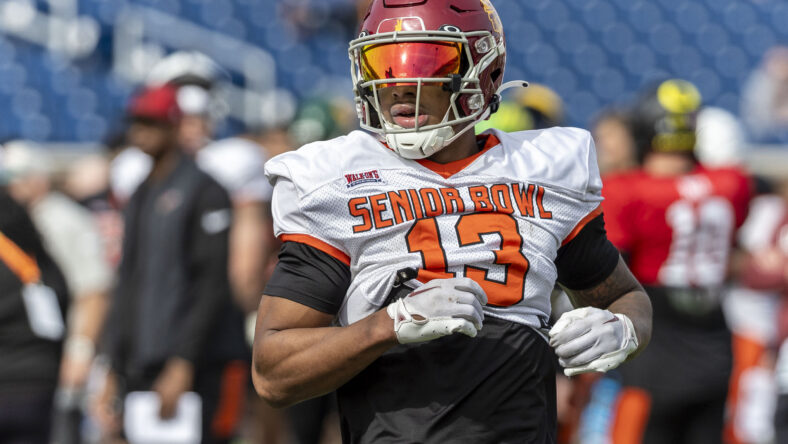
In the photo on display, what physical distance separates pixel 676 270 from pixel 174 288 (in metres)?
2.22

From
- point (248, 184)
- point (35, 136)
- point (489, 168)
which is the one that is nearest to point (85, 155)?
point (35, 136)

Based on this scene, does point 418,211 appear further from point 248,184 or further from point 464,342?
point 248,184

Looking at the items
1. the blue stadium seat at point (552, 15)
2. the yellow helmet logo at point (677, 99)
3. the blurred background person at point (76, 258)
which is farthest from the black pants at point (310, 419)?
the blue stadium seat at point (552, 15)

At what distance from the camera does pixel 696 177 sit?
5316 millimetres

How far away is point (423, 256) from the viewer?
91.0 inches

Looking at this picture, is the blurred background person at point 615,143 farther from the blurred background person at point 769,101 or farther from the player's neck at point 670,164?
the blurred background person at point 769,101

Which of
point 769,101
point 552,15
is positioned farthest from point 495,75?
point 552,15

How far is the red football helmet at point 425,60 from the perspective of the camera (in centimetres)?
238

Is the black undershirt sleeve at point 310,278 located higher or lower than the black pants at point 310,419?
higher

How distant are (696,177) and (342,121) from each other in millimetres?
2556

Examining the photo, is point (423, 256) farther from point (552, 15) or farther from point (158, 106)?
point (552, 15)

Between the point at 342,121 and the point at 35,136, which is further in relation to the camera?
the point at 35,136

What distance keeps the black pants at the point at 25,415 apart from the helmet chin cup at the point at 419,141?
116 inches

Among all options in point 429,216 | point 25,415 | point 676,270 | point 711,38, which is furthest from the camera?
point 711,38
